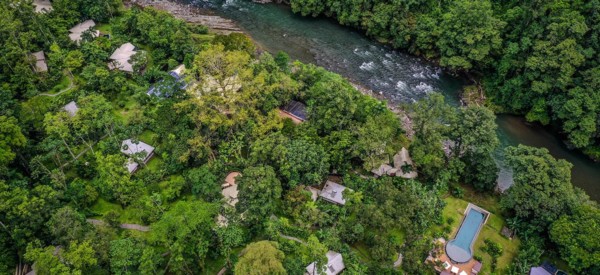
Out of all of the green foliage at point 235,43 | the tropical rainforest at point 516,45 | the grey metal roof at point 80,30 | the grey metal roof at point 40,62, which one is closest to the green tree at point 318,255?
the green foliage at point 235,43

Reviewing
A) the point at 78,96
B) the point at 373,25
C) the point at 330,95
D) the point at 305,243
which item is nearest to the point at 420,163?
the point at 330,95

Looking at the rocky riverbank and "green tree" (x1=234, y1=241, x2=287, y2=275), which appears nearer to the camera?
"green tree" (x1=234, y1=241, x2=287, y2=275)

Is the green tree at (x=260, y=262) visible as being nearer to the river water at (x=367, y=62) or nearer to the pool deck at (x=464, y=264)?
the pool deck at (x=464, y=264)

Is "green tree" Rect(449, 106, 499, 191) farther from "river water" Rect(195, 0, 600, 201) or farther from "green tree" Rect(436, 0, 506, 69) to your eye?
"green tree" Rect(436, 0, 506, 69)

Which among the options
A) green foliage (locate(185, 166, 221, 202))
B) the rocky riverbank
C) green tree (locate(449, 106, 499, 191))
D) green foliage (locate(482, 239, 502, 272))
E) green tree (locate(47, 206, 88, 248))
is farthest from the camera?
the rocky riverbank

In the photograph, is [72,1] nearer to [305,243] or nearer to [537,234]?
[305,243]

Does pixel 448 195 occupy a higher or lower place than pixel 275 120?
lower

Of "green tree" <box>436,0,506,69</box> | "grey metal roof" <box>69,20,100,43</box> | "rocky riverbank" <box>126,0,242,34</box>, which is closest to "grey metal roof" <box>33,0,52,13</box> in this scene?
"grey metal roof" <box>69,20,100,43</box>
